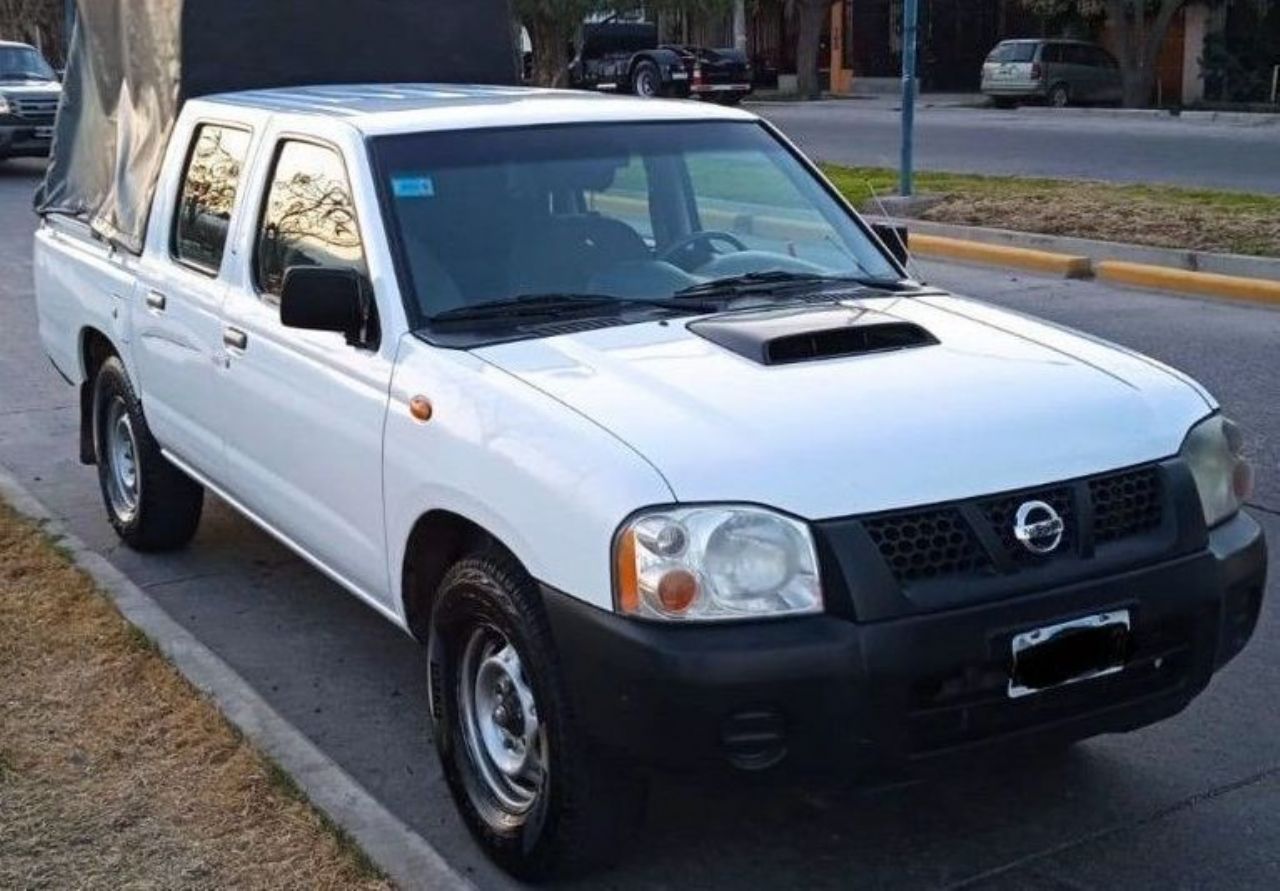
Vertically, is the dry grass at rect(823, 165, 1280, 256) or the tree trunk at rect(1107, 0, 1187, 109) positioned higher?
the tree trunk at rect(1107, 0, 1187, 109)

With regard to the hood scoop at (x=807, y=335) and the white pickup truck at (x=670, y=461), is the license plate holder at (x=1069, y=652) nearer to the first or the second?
the white pickup truck at (x=670, y=461)

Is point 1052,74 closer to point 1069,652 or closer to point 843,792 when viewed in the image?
point 1069,652

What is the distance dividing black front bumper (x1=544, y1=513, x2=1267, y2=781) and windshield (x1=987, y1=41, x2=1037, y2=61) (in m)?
39.4

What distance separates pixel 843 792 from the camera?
11.7 feet

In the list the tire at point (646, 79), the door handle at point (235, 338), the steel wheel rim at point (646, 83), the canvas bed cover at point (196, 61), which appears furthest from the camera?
the steel wheel rim at point (646, 83)

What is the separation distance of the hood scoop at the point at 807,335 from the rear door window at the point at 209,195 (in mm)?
2014

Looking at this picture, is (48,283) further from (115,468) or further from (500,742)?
(500,742)

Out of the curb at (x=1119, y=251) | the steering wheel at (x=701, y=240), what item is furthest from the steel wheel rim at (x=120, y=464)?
the curb at (x=1119, y=251)

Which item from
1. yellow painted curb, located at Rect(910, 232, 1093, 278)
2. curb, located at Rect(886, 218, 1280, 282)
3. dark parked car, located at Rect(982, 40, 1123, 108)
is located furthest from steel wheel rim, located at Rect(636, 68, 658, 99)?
yellow painted curb, located at Rect(910, 232, 1093, 278)

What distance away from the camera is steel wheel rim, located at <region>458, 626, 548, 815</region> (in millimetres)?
3920

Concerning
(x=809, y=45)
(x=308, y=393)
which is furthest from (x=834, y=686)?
(x=809, y=45)

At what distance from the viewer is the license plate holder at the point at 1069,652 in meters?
3.57

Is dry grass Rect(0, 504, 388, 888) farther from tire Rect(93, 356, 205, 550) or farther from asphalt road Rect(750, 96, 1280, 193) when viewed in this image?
asphalt road Rect(750, 96, 1280, 193)

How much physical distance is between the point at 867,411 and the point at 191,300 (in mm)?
2853
